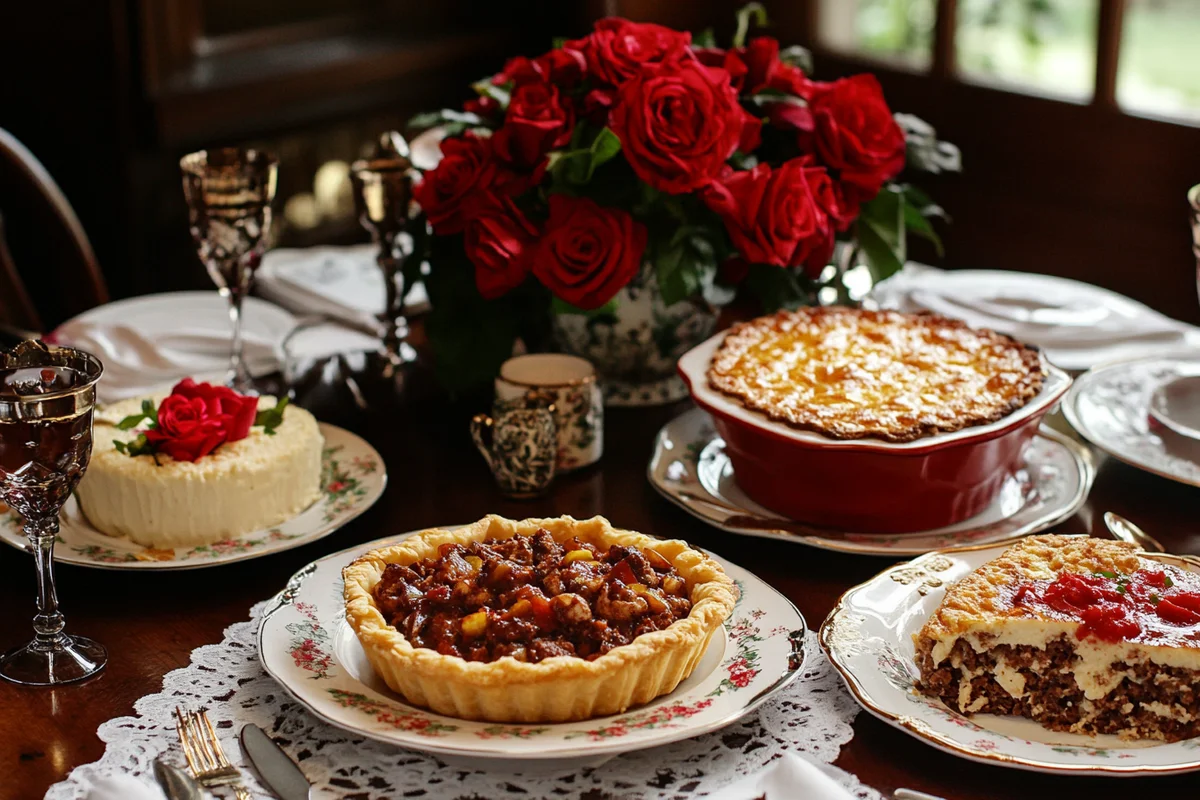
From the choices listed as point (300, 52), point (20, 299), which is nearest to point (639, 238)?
point (20, 299)

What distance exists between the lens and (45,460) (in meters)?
1.32

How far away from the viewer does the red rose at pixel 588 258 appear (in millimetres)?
1811

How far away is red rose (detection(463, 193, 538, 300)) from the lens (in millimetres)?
1847

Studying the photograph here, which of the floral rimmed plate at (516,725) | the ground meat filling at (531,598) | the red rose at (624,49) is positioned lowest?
the floral rimmed plate at (516,725)

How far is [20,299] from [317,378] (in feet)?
3.28

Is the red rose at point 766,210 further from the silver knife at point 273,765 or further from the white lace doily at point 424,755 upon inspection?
the silver knife at point 273,765

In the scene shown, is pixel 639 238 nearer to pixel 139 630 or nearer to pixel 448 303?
pixel 448 303

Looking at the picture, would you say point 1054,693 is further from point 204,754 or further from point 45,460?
point 45,460

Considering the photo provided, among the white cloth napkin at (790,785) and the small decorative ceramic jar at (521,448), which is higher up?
the small decorative ceramic jar at (521,448)

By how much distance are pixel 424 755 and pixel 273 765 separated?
14cm

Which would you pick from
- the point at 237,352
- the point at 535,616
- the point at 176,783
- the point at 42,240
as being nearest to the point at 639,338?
the point at 237,352

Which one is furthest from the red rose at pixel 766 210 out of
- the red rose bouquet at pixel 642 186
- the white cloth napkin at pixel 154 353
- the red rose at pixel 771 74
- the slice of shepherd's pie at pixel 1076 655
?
the white cloth napkin at pixel 154 353

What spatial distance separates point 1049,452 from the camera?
72.8 inches

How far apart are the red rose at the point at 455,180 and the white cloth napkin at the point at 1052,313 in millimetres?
844
